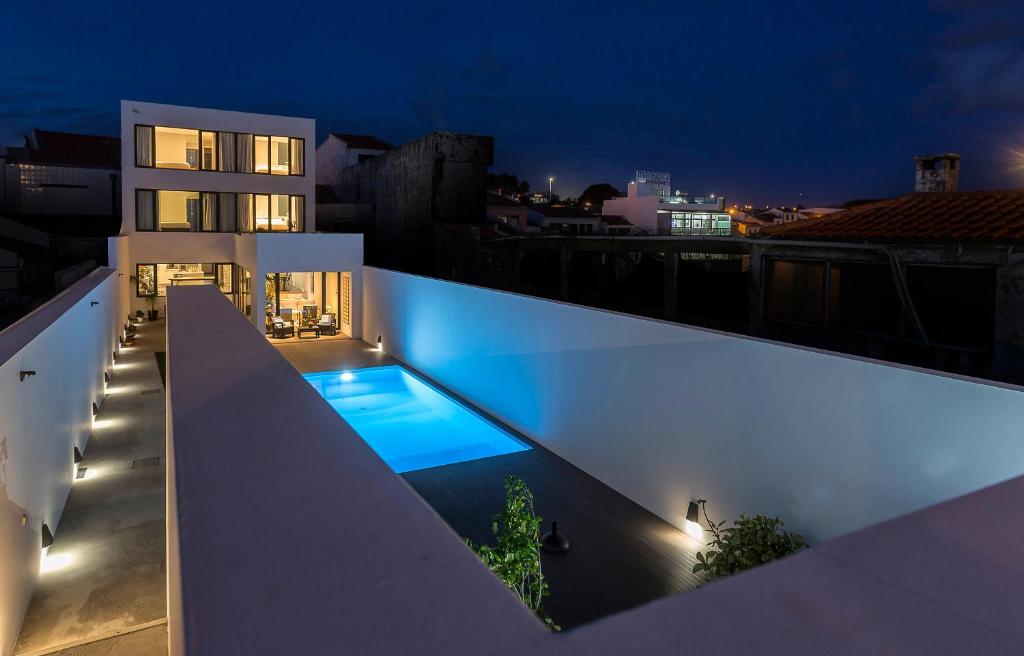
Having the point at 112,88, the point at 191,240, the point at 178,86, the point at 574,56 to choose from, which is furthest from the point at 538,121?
the point at 191,240

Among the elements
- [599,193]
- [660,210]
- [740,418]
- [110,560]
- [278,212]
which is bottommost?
[110,560]

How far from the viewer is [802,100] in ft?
214

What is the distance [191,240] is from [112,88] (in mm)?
54815

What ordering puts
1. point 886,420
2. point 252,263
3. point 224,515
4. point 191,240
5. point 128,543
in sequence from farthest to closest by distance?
point 191,240 < point 252,263 < point 128,543 < point 886,420 < point 224,515

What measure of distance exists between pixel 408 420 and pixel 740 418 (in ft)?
24.0

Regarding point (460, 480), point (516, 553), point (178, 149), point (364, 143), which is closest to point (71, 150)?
point (364, 143)

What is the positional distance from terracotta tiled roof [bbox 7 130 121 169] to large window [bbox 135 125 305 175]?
11558mm

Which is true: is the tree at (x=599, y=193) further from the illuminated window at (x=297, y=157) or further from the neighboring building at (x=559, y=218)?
the illuminated window at (x=297, y=157)

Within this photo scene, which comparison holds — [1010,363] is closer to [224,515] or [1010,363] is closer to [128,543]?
[224,515]

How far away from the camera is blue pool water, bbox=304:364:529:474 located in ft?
36.0

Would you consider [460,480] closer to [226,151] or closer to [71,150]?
[226,151]

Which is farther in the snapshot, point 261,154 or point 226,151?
point 261,154

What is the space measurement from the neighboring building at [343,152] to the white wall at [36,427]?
26.0 metres

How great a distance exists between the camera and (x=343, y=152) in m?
36.8
